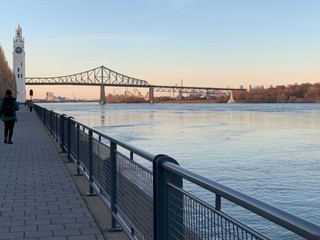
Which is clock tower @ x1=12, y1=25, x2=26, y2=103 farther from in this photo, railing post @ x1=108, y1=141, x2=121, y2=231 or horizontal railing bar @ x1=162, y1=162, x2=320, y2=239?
horizontal railing bar @ x1=162, y1=162, x2=320, y2=239

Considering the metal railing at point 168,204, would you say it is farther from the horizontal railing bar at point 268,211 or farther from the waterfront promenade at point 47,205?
the waterfront promenade at point 47,205

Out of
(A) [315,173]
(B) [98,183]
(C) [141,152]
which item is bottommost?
(A) [315,173]

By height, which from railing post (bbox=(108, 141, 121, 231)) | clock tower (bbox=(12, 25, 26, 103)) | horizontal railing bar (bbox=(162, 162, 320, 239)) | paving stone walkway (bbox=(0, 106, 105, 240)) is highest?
clock tower (bbox=(12, 25, 26, 103))

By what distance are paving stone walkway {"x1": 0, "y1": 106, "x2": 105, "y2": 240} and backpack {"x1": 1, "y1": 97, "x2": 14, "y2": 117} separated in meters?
4.39

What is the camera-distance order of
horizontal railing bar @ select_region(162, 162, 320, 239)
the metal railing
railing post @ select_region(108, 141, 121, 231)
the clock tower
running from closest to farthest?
horizontal railing bar @ select_region(162, 162, 320, 239) < the metal railing < railing post @ select_region(108, 141, 121, 231) < the clock tower

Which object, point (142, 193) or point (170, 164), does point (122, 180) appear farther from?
point (170, 164)

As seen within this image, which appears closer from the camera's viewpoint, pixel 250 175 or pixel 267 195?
pixel 267 195

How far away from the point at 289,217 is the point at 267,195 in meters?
8.76

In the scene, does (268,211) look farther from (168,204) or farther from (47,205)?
(47,205)

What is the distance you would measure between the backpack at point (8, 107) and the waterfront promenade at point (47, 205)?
4.61 metres

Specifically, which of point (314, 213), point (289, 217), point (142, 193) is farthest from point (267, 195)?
point (289, 217)

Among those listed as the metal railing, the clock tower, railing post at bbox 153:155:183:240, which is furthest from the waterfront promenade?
the clock tower

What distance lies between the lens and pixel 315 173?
13375mm

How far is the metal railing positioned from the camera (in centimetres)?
206
